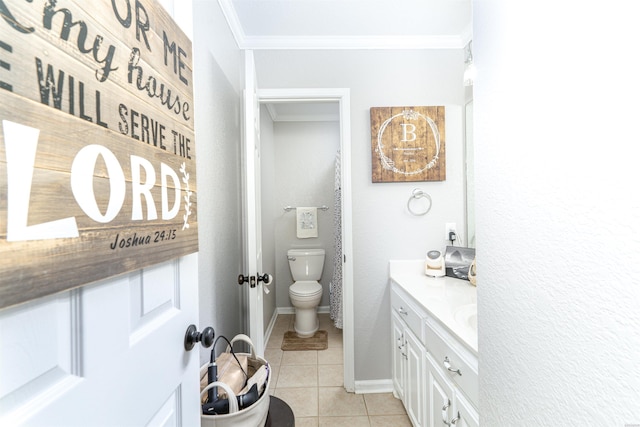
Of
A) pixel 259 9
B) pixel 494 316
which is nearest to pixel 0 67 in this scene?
pixel 494 316

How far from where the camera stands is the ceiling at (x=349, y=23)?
168cm

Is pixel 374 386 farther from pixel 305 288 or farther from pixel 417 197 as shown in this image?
pixel 417 197

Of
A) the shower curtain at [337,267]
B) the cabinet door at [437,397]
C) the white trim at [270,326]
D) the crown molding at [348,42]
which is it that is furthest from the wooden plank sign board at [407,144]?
the white trim at [270,326]

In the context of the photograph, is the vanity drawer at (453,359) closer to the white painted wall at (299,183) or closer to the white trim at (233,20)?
the white trim at (233,20)

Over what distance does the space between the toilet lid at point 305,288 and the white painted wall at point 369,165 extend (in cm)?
89

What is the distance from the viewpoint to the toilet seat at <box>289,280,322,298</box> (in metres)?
2.79

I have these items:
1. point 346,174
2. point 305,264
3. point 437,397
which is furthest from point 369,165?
point 305,264

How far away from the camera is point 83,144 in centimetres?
40

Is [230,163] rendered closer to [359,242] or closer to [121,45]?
[359,242]

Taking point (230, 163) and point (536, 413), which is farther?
Result: point (230, 163)

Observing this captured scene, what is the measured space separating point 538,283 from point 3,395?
2.77 feet

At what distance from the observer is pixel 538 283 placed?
0.56 meters

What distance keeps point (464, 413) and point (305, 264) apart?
92.6 inches

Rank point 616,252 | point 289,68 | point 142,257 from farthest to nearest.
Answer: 1. point 289,68
2. point 142,257
3. point 616,252
